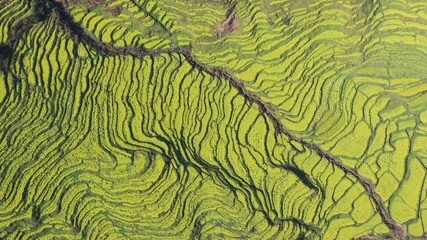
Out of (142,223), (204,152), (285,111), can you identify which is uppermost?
(285,111)

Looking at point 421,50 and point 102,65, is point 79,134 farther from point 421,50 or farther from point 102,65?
point 421,50

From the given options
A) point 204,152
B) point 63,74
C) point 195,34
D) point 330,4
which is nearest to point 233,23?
point 195,34

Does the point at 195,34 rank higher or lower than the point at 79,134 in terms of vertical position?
higher

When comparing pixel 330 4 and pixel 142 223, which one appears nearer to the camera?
pixel 142 223

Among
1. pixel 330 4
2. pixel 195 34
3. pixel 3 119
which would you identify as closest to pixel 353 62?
pixel 330 4

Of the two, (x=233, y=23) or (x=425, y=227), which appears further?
(x=233, y=23)

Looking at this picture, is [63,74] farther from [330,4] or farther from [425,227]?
[425,227]
